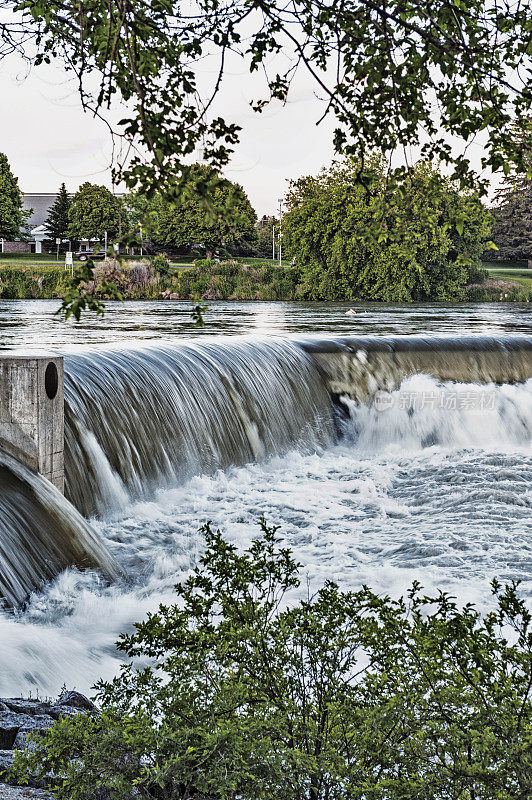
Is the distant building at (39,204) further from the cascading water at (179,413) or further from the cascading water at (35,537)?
the cascading water at (35,537)

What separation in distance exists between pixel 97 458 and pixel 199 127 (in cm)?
616

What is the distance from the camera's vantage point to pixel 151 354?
38.1 ft

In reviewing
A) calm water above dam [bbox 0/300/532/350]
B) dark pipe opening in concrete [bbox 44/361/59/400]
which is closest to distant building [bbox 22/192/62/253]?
calm water above dam [bbox 0/300/532/350]

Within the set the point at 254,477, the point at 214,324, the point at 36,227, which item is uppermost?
the point at 36,227

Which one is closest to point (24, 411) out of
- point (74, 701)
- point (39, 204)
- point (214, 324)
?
point (74, 701)

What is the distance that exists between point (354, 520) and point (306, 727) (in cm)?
665

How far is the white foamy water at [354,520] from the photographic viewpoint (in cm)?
579

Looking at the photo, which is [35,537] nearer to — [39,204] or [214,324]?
[214,324]

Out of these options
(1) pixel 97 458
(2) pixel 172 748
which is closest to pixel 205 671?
(2) pixel 172 748

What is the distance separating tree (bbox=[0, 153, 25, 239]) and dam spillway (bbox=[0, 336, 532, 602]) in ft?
175

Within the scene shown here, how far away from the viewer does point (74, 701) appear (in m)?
4.13

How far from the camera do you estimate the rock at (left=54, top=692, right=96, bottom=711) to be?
4090 millimetres

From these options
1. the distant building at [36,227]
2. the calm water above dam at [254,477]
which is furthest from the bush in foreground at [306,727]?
the distant building at [36,227]

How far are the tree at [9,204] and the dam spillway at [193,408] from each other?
175 ft
